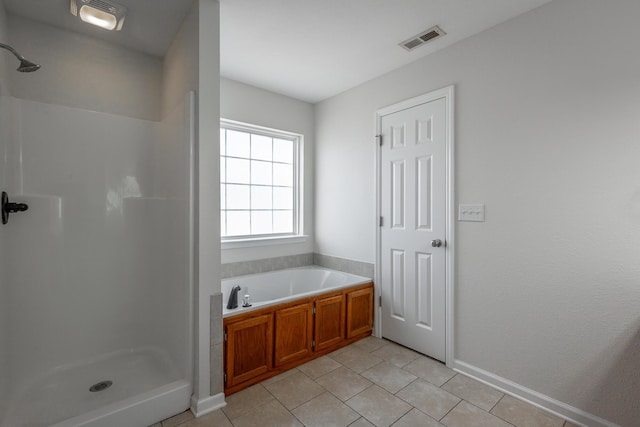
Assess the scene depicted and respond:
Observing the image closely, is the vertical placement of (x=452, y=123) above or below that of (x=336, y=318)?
above

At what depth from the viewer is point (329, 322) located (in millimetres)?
2578

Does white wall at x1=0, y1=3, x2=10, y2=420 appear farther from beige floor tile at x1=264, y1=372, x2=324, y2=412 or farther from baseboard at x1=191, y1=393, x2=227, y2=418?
beige floor tile at x1=264, y1=372, x2=324, y2=412

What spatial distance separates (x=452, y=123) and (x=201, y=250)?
2003 mm

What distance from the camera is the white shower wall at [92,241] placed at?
1962mm

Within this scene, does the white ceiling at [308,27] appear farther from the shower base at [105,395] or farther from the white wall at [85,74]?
the shower base at [105,395]

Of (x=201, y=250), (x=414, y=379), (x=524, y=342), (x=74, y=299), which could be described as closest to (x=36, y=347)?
(x=74, y=299)

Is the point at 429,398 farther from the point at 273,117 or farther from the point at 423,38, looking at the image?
the point at 273,117

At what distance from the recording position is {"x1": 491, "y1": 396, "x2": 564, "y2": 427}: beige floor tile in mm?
1717

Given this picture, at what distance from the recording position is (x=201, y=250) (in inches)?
71.9

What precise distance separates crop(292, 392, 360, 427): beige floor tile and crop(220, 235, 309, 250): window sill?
1473mm

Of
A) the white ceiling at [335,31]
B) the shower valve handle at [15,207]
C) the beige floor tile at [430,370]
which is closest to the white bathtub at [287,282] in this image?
the beige floor tile at [430,370]

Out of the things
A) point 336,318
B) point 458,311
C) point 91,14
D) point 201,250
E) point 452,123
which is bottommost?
point 336,318

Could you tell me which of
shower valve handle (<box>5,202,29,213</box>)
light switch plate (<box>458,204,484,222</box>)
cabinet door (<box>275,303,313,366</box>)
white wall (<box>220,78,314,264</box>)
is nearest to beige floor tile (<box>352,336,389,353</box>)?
cabinet door (<box>275,303,313,366</box>)

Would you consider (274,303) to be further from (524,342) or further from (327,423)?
(524,342)
